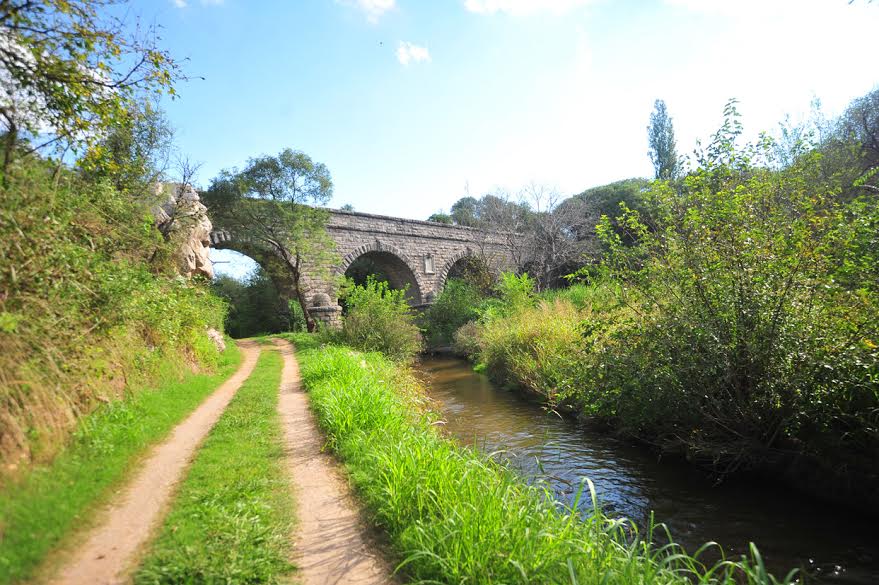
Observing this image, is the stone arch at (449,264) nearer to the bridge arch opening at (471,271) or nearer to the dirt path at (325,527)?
the bridge arch opening at (471,271)

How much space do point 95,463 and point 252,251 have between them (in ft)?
44.7

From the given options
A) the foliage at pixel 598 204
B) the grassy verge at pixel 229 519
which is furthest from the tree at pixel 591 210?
the grassy verge at pixel 229 519

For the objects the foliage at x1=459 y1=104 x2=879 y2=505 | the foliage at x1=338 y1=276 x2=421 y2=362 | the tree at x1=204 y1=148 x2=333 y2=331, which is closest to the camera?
the foliage at x1=459 y1=104 x2=879 y2=505

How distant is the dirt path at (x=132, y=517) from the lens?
2.20 m

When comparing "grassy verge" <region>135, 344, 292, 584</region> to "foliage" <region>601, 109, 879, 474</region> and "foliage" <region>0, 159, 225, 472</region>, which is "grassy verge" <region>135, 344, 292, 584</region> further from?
"foliage" <region>601, 109, 879, 474</region>

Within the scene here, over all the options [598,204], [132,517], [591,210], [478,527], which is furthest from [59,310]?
[598,204]

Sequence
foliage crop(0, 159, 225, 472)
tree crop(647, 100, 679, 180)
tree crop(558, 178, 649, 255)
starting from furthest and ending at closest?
tree crop(647, 100, 679, 180), tree crop(558, 178, 649, 255), foliage crop(0, 159, 225, 472)

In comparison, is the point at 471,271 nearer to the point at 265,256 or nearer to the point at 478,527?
the point at 265,256

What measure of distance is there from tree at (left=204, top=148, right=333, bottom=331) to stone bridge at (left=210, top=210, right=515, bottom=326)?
0.39 m

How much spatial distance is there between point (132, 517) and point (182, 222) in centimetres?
880

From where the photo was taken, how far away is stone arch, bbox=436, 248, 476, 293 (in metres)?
22.6

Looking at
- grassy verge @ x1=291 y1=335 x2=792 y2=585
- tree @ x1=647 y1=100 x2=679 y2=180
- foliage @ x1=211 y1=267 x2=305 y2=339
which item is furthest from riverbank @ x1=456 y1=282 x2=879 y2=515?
tree @ x1=647 y1=100 x2=679 y2=180

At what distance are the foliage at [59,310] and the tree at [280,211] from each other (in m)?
9.57

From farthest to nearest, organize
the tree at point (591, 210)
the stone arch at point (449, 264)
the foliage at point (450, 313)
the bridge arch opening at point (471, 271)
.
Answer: the stone arch at point (449, 264) → the bridge arch opening at point (471, 271) → the tree at point (591, 210) → the foliage at point (450, 313)
